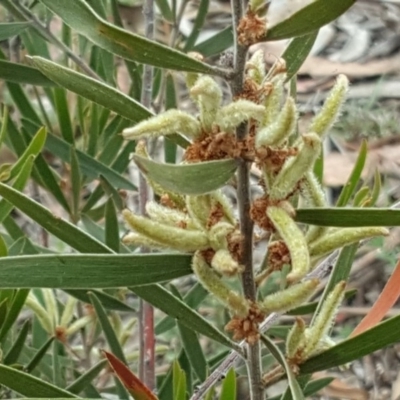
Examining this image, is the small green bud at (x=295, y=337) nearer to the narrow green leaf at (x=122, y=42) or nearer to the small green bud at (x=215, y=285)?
the small green bud at (x=215, y=285)

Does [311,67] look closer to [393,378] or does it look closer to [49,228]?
[393,378]

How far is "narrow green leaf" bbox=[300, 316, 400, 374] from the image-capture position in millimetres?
553

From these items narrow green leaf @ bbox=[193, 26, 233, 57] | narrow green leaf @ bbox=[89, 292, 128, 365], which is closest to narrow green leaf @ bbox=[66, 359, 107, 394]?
narrow green leaf @ bbox=[89, 292, 128, 365]

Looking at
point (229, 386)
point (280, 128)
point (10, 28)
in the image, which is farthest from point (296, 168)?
point (10, 28)

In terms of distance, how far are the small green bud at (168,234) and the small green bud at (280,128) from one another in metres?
0.07

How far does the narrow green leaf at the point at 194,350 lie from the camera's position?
0.82m

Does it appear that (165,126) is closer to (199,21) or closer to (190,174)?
(190,174)

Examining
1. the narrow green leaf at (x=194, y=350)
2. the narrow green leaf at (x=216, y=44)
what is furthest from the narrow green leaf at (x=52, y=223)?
the narrow green leaf at (x=216, y=44)

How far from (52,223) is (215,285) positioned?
0.43 feet

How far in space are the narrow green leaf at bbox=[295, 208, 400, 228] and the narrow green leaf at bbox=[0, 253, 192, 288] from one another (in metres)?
0.08

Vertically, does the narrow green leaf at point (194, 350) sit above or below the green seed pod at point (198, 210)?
below

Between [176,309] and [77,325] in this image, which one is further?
[77,325]

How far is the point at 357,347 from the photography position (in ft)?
1.86

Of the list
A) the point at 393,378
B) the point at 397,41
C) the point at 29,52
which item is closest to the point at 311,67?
the point at 397,41
